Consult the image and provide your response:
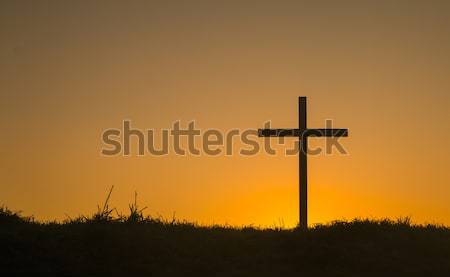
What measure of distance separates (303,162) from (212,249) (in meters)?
5.59

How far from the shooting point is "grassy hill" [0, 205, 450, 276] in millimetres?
12758

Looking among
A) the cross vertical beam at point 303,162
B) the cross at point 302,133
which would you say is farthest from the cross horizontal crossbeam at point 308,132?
the cross vertical beam at point 303,162

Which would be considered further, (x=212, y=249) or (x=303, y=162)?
(x=303, y=162)

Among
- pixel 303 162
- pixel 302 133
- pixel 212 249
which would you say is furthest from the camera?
pixel 302 133

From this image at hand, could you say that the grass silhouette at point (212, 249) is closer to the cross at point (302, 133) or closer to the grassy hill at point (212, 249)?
the grassy hill at point (212, 249)

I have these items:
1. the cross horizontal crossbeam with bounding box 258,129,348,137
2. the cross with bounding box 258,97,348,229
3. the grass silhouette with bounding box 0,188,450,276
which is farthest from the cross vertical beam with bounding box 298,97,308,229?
the grass silhouette with bounding box 0,188,450,276

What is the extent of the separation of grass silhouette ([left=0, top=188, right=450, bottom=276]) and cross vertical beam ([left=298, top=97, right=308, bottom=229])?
107 inches

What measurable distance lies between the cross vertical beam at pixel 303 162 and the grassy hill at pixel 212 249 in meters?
2.76

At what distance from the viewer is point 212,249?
14.0 meters

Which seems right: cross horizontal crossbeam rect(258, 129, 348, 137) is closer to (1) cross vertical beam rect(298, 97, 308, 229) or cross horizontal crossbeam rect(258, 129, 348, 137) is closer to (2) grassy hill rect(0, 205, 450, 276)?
(1) cross vertical beam rect(298, 97, 308, 229)

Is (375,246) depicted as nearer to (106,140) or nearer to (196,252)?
(196,252)

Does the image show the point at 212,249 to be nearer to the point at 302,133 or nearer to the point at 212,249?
the point at 212,249

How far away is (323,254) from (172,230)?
3.69m

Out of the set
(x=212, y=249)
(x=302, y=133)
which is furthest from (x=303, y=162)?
(x=212, y=249)
